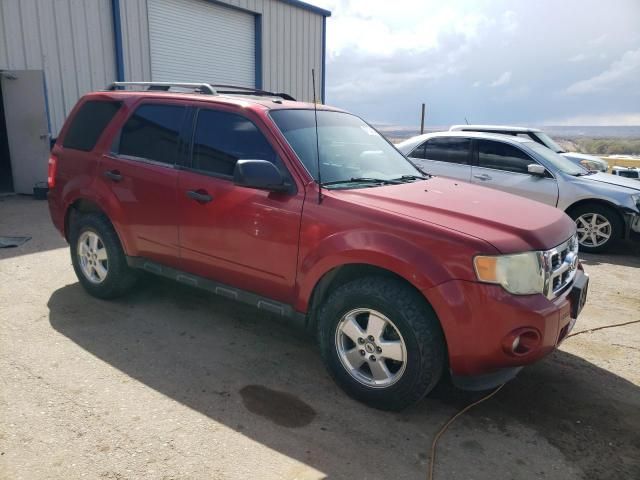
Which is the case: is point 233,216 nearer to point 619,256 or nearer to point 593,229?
point 593,229

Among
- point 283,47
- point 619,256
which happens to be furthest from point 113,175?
point 283,47

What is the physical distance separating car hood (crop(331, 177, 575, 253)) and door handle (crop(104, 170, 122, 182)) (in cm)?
202

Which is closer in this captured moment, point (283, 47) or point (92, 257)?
point (92, 257)

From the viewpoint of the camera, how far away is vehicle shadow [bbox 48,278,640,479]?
8.93ft

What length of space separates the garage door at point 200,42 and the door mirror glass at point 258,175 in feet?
33.2

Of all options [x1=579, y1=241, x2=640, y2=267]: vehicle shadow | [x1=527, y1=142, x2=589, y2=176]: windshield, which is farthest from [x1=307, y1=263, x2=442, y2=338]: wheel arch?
[x1=527, y1=142, x2=589, y2=176]: windshield

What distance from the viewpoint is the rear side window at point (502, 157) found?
7.72m

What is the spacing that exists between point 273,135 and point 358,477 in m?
2.17

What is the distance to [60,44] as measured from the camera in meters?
10.4

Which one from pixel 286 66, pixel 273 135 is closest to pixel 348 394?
pixel 273 135

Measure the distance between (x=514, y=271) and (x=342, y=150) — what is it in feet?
5.19

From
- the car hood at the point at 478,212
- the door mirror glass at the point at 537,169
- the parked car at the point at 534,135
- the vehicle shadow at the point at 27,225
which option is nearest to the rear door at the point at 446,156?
the door mirror glass at the point at 537,169

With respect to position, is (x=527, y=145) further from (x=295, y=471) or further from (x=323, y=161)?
(x=295, y=471)

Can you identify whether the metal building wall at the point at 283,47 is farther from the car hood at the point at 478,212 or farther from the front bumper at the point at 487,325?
the front bumper at the point at 487,325
